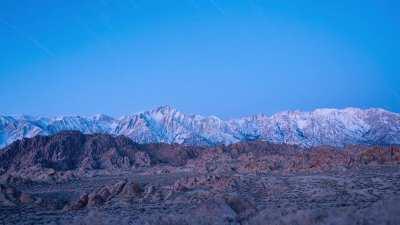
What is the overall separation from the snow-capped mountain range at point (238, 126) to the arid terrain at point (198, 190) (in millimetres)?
50676

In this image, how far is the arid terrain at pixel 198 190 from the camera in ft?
63.0

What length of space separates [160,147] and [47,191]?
43.7m

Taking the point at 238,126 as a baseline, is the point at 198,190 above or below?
below

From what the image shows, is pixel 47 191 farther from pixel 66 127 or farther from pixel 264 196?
pixel 66 127

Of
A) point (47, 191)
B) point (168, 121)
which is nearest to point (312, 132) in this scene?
point (168, 121)

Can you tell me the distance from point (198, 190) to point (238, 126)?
375 ft

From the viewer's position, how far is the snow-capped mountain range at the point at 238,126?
128375 mm

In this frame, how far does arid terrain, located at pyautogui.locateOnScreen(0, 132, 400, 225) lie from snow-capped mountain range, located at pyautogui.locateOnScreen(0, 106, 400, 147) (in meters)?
50.7

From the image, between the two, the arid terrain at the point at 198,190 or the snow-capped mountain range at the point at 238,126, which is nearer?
the arid terrain at the point at 198,190

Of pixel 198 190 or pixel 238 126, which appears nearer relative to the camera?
pixel 198 190

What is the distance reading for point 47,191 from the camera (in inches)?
1721

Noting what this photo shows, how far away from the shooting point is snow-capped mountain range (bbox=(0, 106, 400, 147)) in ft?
421

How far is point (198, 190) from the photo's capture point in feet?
106

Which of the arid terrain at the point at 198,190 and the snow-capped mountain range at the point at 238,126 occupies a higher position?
the snow-capped mountain range at the point at 238,126
